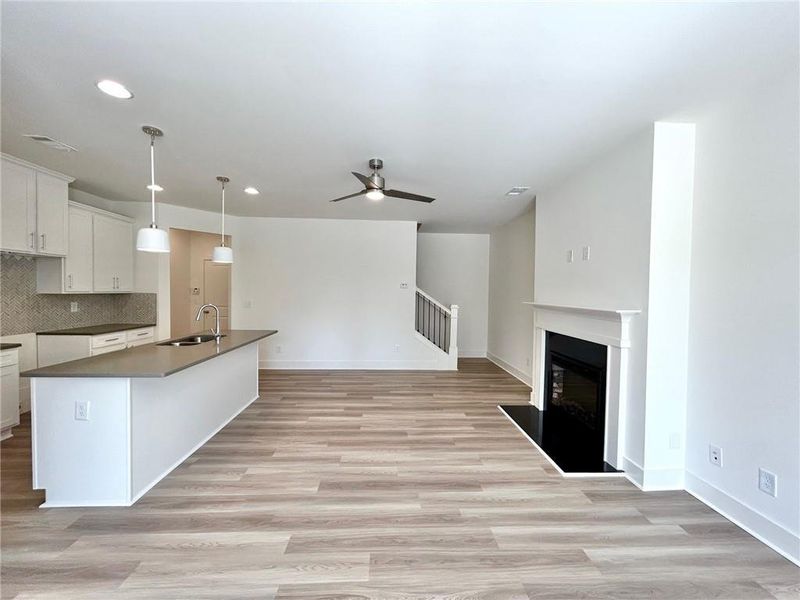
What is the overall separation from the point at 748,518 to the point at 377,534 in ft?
7.42

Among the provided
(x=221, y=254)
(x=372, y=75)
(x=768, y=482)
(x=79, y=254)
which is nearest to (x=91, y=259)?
(x=79, y=254)

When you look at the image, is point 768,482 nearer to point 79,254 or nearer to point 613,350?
point 613,350

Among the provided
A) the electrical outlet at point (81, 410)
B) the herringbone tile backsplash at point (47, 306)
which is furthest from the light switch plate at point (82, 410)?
the herringbone tile backsplash at point (47, 306)

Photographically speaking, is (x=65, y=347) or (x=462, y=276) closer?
(x=65, y=347)

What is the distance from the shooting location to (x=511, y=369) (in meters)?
6.05

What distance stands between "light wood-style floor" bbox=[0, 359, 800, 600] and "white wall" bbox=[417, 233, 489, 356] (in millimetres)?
4392

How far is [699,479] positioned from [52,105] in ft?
17.2

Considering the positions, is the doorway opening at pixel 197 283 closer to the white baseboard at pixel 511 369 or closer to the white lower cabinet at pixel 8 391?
the white lower cabinet at pixel 8 391

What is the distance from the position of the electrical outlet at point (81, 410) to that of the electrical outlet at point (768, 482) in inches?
166

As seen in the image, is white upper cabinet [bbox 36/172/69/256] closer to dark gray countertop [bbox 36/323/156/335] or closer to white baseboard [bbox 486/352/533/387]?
dark gray countertop [bbox 36/323/156/335]

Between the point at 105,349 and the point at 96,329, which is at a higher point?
the point at 96,329

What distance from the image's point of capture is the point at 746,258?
2.08 meters

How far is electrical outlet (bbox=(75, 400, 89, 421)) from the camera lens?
221 cm

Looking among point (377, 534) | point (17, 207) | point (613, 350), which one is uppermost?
point (17, 207)
